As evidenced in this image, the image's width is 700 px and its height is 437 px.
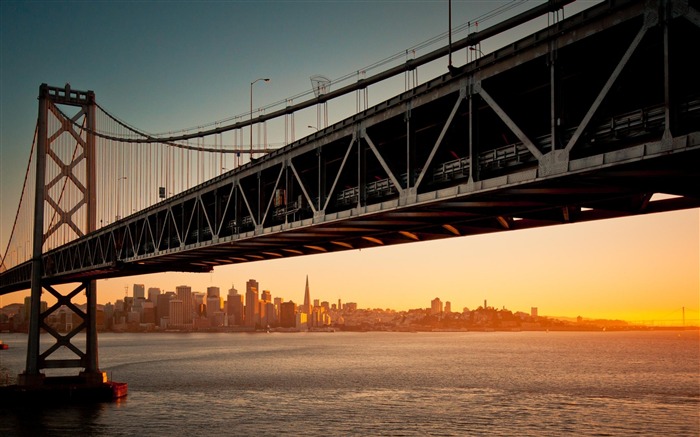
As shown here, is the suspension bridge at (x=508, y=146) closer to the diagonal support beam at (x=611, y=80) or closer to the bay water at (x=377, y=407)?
the diagonal support beam at (x=611, y=80)

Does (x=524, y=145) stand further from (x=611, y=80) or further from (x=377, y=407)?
(x=377, y=407)

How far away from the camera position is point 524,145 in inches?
795

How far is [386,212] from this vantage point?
83.1 feet

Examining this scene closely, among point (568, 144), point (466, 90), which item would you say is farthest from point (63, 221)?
point (568, 144)

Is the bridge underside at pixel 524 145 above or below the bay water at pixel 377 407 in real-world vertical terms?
above

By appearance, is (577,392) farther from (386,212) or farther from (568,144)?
(568,144)

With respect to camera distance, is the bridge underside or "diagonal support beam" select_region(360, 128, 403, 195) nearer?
the bridge underside

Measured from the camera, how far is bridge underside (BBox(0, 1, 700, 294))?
16688mm

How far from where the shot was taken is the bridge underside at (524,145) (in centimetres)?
1669

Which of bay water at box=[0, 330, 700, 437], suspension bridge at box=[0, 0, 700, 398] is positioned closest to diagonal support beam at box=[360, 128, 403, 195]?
suspension bridge at box=[0, 0, 700, 398]

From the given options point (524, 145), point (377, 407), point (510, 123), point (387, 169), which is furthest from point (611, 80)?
point (377, 407)

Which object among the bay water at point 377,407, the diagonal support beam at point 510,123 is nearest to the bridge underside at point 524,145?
the diagonal support beam at point 510,123

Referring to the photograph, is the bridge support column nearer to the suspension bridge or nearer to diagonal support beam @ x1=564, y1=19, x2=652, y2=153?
the suspension bridge

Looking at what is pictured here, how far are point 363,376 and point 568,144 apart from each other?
256ft
